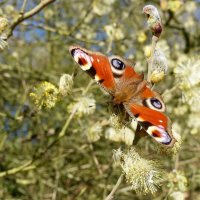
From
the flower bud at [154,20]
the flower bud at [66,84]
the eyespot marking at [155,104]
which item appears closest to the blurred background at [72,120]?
the flower bud at [66,84]

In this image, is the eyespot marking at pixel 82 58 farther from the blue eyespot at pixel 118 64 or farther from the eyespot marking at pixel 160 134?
the eyespot marking at pixel 160 134

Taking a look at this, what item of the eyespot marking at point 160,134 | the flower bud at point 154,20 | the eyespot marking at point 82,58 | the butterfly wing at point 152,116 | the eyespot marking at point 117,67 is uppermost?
the flower bud at point 154,20

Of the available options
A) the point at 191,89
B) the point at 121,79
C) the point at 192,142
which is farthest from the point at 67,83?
the point at 192,142

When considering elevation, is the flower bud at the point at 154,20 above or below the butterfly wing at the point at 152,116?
above

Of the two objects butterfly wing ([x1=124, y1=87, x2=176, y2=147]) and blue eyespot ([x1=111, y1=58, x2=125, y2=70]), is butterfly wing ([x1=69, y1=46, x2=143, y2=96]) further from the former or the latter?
butterfly wing ([x1=124, y1=87, x2=176, y2=147])

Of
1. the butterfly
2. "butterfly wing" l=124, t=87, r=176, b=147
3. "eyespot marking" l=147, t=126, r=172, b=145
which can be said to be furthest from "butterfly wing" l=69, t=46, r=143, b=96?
"eyespot marking" l=147, t=126, r=172, b=145

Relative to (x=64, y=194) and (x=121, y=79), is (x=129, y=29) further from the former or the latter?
(x=121, y=79)
